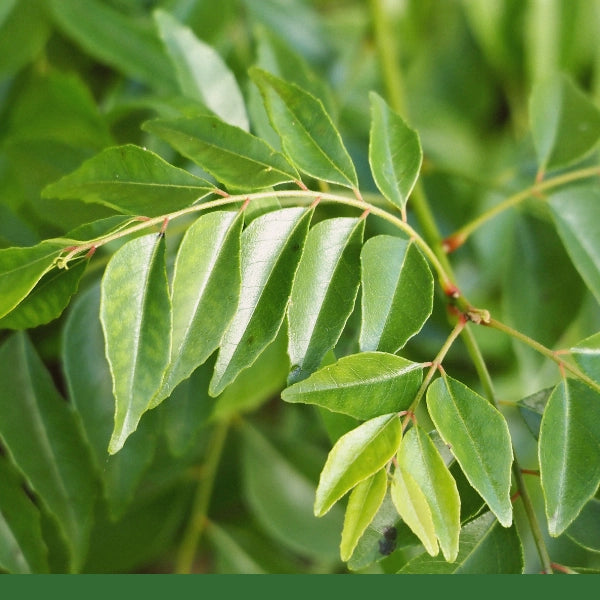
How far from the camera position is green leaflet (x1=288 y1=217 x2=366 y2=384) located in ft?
1.25

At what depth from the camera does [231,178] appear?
39 cm

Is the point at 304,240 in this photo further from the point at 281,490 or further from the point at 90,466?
the point at 281,490

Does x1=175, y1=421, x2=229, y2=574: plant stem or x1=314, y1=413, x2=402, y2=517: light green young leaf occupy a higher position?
x1=314, y1=413, x2=402, y2=517: light green young leaf

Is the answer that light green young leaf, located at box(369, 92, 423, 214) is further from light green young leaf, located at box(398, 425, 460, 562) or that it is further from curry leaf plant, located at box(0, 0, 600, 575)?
light green young leaf, located at box(398, 425, 460, 562)

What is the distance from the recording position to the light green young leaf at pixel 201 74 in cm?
52

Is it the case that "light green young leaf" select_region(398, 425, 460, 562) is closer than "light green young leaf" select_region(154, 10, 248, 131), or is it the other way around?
"light green young leaf" select_region(398, 425, 460, 562)

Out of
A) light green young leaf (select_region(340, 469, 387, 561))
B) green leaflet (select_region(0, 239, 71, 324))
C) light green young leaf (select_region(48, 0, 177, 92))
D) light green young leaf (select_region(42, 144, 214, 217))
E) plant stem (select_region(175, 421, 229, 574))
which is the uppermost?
light green young leaf (select_region(48, 0, 177, 92))

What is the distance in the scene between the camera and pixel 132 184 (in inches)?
14.9

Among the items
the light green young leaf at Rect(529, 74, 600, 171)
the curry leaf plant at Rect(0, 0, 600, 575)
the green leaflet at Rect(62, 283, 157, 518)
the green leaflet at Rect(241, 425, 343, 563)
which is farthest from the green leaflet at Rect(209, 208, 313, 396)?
the green leaflet at Rect(241, 425, 343, 563)

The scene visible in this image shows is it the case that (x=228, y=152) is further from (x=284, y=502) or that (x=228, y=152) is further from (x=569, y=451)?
(x=284, y=502)

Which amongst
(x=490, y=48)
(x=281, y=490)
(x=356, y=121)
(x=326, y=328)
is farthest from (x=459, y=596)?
(x=490, y=48)

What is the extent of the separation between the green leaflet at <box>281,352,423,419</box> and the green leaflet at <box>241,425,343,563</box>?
Result: 360 mm

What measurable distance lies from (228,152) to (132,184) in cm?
5

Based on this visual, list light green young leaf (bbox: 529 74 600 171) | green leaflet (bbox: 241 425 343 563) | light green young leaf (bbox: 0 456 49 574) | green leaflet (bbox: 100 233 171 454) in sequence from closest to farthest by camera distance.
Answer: green leaflet (bbox: 100 233 171 454), light green young leaf (bbox: 0 456 49 574), light green young leaf (bbox: 529 74 600 171), green leaflet (bbox: 241 425 343 563)
